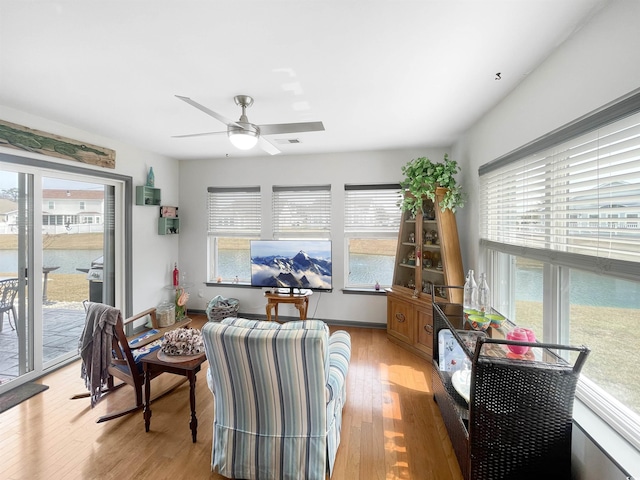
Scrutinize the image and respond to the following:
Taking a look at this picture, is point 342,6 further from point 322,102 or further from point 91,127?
point 91,127

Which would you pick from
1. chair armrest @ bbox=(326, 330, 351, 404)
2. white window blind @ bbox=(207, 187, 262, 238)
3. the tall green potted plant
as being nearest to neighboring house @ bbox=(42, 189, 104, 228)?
white window blind @ bbox=(207, 187, 262, 238)

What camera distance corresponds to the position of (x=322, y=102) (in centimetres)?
244

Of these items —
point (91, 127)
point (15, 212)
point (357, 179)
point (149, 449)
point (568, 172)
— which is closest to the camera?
point (568, 172)

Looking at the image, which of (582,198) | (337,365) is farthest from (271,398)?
(582,198)

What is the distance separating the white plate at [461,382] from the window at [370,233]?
2125mm

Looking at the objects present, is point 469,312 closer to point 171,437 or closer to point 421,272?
point 421,272

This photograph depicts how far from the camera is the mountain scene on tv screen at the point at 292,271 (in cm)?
387

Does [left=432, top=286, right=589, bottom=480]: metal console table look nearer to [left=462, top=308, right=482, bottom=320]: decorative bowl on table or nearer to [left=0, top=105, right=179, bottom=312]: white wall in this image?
[left=462, top=308, right=482, bottom=320]: decorative bowl on table

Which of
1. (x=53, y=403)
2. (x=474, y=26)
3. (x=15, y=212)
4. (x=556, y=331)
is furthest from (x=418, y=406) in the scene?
(x=15, y=212)

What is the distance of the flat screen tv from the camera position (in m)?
3.87

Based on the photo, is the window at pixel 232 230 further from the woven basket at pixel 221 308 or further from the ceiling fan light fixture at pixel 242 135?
the ceiling fan light fixture at pixel 242 135

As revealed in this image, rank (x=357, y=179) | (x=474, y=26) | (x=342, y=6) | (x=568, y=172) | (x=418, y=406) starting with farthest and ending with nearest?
(x=357, y=179) < (x=418, y=406) < (x=568, y=172) < (x=474, y=26) < (x=342, y=6)

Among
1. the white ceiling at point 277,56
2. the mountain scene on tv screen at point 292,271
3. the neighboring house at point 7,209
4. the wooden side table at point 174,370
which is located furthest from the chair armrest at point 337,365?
the neighboring house at point 7,209

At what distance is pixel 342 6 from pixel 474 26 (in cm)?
71
